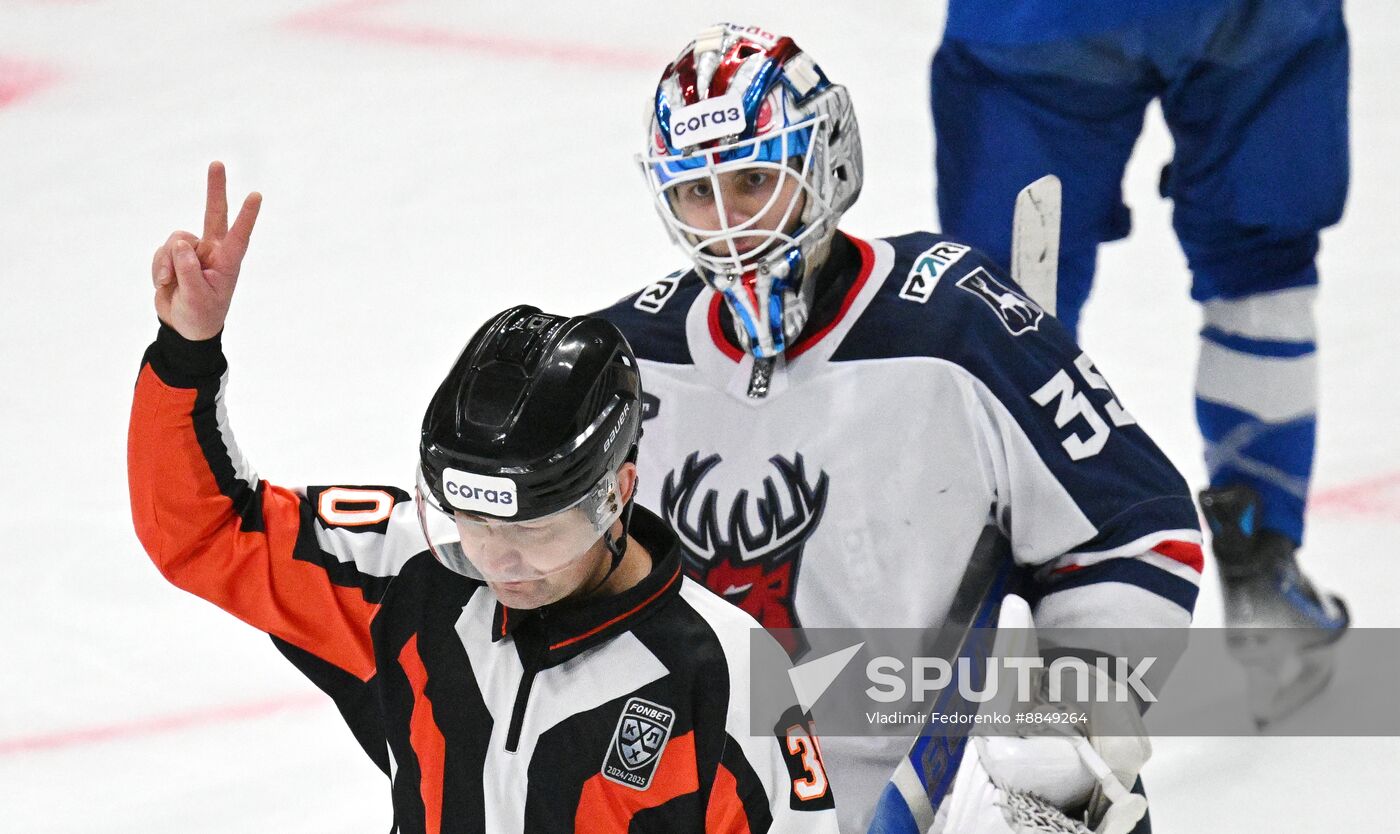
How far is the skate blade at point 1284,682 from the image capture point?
10.5ft

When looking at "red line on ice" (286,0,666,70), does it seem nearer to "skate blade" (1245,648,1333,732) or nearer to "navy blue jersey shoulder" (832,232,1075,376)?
"skate blade" (1245,648,1333,732)

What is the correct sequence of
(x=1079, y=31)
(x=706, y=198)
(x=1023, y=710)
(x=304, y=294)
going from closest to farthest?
(x=1023, y=710) → (x=706, y=198) → (x=1079, y=31) → (x=304, y=294)

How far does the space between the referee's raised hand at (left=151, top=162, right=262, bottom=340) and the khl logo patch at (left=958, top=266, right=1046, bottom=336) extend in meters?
0.87

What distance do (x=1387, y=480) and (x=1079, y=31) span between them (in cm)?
130

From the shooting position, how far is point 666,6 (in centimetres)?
568

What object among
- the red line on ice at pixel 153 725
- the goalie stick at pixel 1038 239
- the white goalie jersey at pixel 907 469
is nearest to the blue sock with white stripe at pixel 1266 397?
the goalie stick at pixel 1038 239

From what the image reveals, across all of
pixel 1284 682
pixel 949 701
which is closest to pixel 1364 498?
pixel 1284 682

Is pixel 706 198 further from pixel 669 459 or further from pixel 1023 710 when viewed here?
pixel 1023 710

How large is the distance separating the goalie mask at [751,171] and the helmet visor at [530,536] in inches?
21.7

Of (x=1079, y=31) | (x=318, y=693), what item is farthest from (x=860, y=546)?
(x=318, y=693)

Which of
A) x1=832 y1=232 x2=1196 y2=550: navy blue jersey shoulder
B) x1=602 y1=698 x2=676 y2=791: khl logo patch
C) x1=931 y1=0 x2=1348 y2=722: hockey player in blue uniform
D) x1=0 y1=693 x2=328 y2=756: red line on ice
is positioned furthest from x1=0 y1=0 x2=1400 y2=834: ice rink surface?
x1=602 y1=698 x2=676 y2=791: khl logo patch

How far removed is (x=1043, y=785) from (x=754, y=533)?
1.50ft

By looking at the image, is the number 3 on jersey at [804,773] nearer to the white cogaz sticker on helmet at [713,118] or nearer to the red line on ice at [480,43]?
the white cogaz sticker on helmet at [713,118]

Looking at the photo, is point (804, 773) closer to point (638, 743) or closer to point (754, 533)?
point (638, 743)
